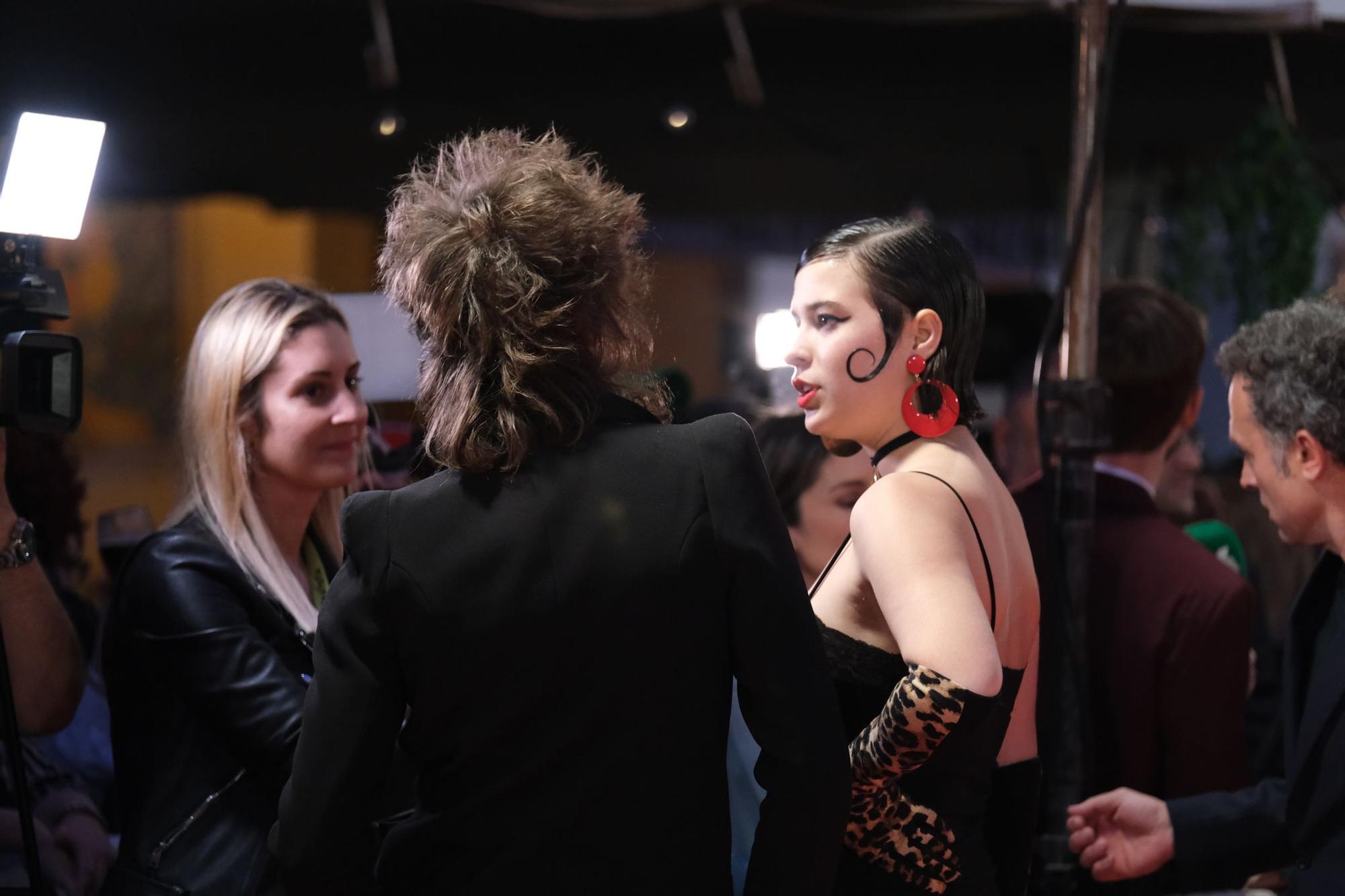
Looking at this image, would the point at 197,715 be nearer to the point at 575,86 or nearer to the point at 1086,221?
the point at 1086,221

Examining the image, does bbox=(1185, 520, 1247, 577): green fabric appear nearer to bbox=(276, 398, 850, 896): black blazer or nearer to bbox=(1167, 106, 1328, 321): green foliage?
bbox=(1167, 106, 1328, 321): green foliage

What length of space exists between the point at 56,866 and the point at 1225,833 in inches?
79.3

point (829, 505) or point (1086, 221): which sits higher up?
point (1086, 221)

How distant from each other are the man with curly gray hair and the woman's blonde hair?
1.39 meters

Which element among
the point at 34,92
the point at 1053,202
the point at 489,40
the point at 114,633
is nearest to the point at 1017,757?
the point at 114,633

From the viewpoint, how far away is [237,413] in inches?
88.7

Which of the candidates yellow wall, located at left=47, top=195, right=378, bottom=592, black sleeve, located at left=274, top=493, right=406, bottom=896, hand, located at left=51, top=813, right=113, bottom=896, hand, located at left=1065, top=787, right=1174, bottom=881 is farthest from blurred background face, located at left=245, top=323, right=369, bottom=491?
yellow wall, located at left=47, top=195, right=378, bottom=592

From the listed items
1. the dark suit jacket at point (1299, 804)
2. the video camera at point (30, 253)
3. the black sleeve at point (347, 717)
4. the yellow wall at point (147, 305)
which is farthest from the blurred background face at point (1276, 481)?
the yellow wall at point (147, 305)

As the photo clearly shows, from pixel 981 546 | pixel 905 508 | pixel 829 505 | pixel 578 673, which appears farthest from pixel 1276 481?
pixel 578 673

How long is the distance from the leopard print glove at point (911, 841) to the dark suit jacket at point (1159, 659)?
2.43 ft

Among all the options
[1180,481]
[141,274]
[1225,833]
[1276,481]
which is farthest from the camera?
[141,274]

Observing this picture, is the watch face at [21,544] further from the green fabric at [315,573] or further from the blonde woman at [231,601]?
the green fabric at [315,573]

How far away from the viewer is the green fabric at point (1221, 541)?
315 cm

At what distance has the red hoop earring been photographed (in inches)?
65.7
